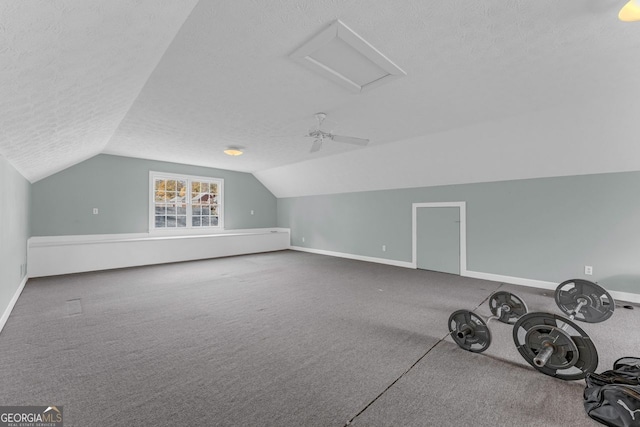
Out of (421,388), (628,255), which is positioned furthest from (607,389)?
(628,255)

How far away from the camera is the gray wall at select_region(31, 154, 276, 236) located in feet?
17.6

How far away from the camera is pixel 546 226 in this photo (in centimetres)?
438

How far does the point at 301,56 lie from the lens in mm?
2193

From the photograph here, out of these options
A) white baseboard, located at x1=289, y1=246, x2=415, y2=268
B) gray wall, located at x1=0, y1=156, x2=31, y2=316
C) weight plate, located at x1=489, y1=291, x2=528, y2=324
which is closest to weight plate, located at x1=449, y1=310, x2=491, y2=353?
weight plate, located at x1=489, y1=291, x2=528, y2=324

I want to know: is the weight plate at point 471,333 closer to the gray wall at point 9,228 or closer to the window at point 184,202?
the gray wall at point 9,228

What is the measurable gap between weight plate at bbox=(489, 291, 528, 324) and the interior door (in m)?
2.44

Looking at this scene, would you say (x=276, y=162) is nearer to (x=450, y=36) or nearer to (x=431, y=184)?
(x=431, y=184)

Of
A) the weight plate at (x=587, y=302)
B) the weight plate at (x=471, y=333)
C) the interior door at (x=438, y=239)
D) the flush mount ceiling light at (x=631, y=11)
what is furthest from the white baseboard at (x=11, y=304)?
the interior door at (x=438, y=239)

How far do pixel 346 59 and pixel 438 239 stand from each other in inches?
179

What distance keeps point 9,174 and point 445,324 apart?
17.7ft

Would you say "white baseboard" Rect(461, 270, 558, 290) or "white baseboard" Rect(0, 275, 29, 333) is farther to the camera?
"white baseboard" Rect(461, 270, 558, 290)

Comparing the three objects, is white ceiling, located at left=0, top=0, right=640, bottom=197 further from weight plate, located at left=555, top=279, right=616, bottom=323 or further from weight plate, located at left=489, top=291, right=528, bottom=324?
weight plate, located at left=489, top=291, right=528, bottom=324

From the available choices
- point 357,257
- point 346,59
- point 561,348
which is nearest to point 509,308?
point 561,348

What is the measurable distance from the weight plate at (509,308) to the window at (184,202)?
716 centimetres
